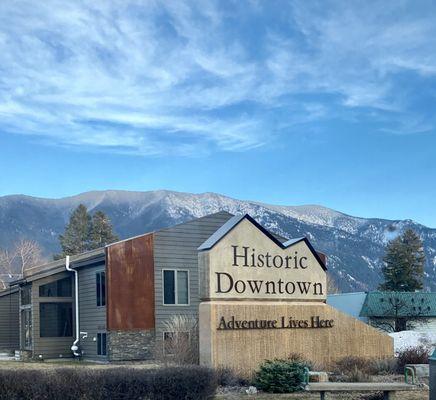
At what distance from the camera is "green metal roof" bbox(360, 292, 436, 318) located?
41.6m

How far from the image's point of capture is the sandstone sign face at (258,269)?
58.7 feet

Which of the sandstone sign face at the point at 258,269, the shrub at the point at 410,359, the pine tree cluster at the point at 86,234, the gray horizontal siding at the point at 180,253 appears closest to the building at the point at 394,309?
the gray horizontal siding at the point at 180,253

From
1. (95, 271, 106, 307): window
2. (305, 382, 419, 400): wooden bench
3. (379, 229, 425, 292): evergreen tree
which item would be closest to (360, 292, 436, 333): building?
(379, 229, 425, 292): evergreen tree

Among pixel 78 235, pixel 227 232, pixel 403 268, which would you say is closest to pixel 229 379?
pixel 227 232

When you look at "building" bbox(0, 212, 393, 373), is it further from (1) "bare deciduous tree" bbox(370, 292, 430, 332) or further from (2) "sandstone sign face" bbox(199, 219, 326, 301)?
(1) "bare deciduous tree" bbox(370, 292, 430, 332)

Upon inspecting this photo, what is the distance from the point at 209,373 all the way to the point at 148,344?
1883 centimetres

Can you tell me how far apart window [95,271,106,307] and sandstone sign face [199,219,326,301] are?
540 inches

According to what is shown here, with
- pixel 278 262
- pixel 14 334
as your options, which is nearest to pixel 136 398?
pixel 278 262

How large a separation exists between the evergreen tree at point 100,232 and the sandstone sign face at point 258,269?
161 ft

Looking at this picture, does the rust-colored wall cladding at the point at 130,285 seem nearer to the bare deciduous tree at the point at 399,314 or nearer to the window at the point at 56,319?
the window at the point at 56,319

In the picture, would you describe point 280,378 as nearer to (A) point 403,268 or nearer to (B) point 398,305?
(B) point 398,305

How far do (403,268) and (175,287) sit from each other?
2693cm

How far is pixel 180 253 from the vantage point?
32.1 m

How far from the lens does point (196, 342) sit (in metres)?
18.8
